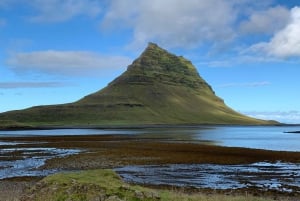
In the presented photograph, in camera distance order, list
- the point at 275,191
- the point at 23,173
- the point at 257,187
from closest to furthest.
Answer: the point at 275,191 < the point at 257,187 < the point at 23,173

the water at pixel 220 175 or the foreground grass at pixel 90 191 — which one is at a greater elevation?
the foreground grass at pixel 90 191

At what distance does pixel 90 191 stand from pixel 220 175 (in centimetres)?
2594

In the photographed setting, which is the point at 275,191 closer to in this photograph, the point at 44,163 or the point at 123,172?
the point at 123,172

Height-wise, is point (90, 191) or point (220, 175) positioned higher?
point (90, 191)

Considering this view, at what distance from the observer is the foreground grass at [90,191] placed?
14.8m

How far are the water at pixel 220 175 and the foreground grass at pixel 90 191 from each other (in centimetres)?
1743

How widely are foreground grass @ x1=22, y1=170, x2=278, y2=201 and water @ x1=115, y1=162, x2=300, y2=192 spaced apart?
686 inches

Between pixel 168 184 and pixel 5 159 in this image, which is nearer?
pixel 168 184

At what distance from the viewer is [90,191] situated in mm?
15242

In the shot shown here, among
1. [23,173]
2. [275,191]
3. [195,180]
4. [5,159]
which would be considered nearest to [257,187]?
[275,191]

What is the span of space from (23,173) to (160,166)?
1461 centimetres

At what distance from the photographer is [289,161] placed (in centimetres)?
5312

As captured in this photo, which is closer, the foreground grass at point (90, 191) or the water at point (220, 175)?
the foreground grass at point (90, 191)

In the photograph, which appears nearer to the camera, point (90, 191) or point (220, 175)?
point (90, 191)
